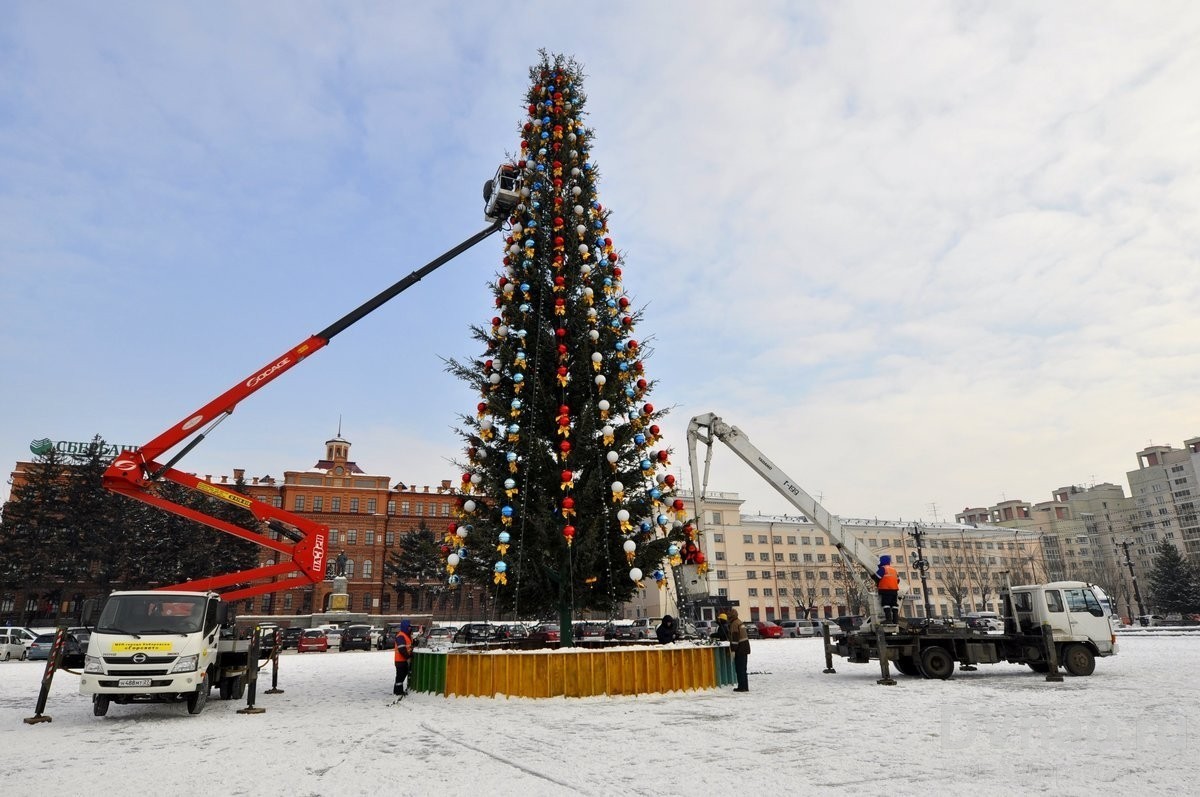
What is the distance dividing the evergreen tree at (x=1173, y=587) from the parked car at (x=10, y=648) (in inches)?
3209

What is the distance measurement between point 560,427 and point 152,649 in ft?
28.7

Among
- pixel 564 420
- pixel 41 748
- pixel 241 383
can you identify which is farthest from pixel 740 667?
pixel 241 383

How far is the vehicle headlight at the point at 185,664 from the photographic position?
1270 cm

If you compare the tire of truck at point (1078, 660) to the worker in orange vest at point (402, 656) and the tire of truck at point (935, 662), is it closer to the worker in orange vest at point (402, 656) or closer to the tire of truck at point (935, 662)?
the tire of truck at point (935, 662)

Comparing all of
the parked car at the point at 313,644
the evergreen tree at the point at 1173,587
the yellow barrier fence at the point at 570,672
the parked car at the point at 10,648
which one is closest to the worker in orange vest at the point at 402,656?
the yellow barrier fence at the point at 570,672

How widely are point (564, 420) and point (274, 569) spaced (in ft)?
33.5

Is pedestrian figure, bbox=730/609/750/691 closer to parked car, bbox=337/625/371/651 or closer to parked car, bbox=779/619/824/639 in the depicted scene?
parked car, bbox=337/625/371/651

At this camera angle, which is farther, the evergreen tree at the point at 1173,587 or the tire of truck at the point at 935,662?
the evergreen tree at the point at 1173,587

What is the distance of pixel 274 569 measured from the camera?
1955cm

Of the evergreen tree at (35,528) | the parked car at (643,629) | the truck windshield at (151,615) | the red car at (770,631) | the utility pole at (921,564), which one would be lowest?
the red car at (770,631)

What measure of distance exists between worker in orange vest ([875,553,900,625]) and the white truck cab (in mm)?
15603

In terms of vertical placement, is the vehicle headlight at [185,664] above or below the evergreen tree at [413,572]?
below

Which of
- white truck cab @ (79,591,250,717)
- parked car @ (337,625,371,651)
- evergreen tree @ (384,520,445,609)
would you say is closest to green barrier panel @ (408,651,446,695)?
white truck cab @ (79,591,250,717)

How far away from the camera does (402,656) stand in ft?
50.3
